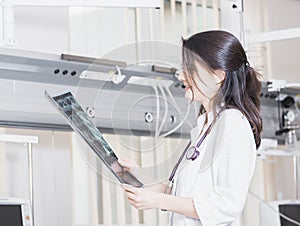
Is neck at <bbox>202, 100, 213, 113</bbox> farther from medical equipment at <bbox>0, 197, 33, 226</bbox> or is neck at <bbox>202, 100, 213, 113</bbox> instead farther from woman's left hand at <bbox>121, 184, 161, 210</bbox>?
medical equipment at <bbox>0, 197, 33, 226</bbox>

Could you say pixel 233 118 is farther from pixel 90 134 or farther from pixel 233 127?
pixel 90 134

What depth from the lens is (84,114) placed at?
5.07 ft

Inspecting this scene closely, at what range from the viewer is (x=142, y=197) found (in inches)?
59.1

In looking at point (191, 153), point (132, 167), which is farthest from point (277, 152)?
point (132, 167)

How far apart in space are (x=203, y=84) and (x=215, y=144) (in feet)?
0.45

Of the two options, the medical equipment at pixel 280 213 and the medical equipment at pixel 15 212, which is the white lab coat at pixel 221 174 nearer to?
the medical equipment at pixel 15 212

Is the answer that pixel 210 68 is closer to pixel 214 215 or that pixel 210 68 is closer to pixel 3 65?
pixel 214 215

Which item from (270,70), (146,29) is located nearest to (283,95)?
(270,70)

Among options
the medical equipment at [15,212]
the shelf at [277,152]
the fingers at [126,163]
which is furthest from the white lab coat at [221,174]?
the shelf at [277,152]

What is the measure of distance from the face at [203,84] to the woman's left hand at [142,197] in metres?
0.24

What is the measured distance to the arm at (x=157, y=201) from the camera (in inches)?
59.1

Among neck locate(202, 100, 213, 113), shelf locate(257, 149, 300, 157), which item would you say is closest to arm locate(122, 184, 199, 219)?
neck locate(202, 100, 213, 113)

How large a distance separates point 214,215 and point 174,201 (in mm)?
90

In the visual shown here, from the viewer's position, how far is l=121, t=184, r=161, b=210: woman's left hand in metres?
1.50
